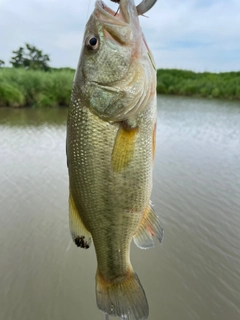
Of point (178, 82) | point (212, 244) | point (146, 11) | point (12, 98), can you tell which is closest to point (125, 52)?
point (146, 11)

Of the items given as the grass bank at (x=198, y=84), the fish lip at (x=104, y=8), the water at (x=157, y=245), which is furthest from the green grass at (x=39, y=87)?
the fish lip at (x=104, y=8)

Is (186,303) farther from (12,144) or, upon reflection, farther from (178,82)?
(178,82)

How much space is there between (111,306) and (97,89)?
1123mm

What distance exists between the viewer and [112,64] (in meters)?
1.51

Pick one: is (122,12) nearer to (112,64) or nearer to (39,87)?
(112,64)

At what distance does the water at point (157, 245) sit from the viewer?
12.1ft

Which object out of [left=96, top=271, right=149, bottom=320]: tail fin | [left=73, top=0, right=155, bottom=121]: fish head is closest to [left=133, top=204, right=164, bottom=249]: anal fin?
[left=96, top=271, right=149, bottom=320]: tail fin

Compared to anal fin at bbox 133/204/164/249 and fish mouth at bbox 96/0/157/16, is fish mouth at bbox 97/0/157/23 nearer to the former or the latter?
fish mouth at bbox 96/0/157/16

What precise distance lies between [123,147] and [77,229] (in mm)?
518

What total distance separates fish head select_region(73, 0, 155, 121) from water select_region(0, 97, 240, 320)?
2903 mm

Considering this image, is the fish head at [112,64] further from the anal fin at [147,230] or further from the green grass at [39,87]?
the green grass at [39,87]

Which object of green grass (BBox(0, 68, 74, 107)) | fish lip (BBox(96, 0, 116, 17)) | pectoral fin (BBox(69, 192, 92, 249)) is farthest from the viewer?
green grass (BBox(0, 68, 74, 107))

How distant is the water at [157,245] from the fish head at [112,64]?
2.90 metres

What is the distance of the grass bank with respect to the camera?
25.7m
